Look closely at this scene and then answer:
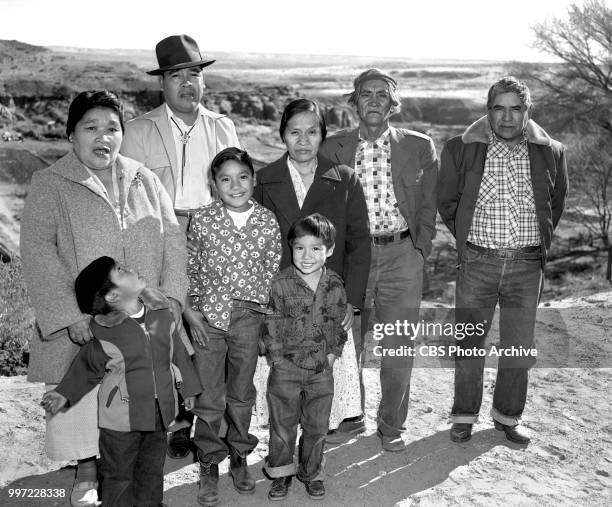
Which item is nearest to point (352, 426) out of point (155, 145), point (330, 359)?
point (330, 359)

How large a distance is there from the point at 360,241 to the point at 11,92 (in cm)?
1401

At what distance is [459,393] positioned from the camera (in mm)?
4227

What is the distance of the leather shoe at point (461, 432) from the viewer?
4160mm

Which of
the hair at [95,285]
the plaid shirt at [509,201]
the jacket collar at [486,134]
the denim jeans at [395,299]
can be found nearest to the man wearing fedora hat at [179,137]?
the hair at [95,285]

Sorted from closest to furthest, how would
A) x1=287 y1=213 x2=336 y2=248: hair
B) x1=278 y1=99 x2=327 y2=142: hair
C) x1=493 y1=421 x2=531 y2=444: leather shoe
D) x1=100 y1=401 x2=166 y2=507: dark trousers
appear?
x1=100 y1=401 x2=166 y2=507: dark trousers → x1=287 y1=213 x2=336 y2=248: hair → x1=278 y1=99 x2=327 y2=142: hair → x1=493 y1=421 x2=531 y2=444: leather shoe

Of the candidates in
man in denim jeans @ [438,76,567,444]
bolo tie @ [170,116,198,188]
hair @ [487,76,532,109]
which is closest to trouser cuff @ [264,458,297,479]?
man in denim jeans @ [438,76,567,444]

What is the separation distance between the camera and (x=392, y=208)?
394 cm

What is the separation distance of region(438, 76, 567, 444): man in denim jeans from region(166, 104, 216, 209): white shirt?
1.53 meters

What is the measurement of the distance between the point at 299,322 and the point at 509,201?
5.26 feet

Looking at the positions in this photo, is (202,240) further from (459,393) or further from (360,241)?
(459,393)

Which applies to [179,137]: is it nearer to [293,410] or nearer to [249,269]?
[249,269]

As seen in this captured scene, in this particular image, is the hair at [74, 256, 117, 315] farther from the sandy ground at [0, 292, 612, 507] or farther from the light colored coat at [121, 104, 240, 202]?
the sandy ground at [0, 292, 612, 507]

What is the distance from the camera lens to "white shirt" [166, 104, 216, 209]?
151 inches

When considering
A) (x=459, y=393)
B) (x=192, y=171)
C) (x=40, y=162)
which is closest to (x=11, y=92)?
(x=40, y=162)
